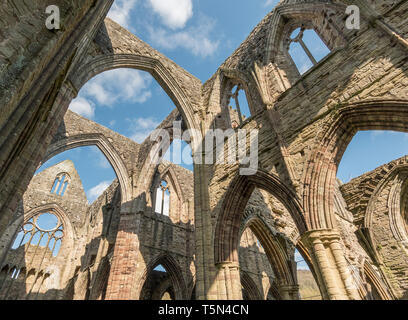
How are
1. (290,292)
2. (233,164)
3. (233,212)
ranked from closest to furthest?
(233,212) < (233,164) < (290,292)

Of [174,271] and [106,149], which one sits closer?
[174,271]

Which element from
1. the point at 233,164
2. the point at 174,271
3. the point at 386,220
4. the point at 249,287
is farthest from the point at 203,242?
the point at 386,220

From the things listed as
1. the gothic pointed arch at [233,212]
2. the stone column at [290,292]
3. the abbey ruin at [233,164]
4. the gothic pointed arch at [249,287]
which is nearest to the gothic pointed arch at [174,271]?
the abbey ruin at [233,164]

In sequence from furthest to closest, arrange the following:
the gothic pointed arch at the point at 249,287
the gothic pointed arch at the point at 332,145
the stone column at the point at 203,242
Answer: the gothic pointed arch at the point at 249,287, the stone column at the point at 203,242, the gothic pointed arch at the point at 332,145

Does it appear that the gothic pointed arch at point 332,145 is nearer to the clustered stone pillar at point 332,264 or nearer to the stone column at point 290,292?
the clustered stone pillar at point 332,264

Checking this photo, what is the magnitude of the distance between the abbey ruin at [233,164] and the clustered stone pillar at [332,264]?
0.02 m

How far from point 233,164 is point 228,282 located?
9.67 feet

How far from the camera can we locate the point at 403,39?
402cm

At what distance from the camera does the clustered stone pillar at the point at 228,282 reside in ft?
18.0

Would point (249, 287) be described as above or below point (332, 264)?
above

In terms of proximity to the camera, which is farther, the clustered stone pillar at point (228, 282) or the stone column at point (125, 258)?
the stone column at point (125, 258)

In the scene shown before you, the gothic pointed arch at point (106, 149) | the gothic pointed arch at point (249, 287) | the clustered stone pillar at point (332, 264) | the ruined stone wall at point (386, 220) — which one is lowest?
the clustered stone pillar at point (332, 264)

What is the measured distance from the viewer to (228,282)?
567 centimetres

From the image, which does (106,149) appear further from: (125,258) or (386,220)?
(386,220)
